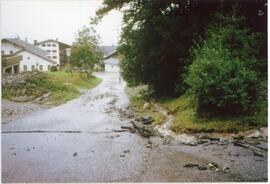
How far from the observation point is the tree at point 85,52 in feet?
134

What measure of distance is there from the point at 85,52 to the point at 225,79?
3151 centimetres

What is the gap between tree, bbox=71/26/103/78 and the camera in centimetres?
4084

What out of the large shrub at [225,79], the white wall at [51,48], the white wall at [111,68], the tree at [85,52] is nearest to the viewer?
the large shrub at [225,79]

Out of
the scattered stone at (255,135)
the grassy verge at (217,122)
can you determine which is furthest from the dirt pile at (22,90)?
the scattered stone at (255,135)

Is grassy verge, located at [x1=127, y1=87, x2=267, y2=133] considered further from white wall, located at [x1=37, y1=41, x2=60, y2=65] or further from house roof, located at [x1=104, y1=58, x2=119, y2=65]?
white wall, located at [x1=37, y1=41, x2=60, y2=65]

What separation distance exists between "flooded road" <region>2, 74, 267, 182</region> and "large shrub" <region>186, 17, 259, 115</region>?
2192 millimetres

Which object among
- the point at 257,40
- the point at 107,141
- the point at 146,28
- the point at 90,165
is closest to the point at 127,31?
the point at 146,28

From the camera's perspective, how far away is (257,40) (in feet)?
41.8

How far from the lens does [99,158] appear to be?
8.68m

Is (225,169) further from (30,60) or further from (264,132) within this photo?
(30,60)

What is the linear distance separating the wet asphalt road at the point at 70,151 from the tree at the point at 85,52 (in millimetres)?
26099

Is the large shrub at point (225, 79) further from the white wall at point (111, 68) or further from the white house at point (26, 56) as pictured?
the white wall at point (111, 68)

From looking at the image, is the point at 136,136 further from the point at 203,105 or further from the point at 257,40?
the point at 257,40

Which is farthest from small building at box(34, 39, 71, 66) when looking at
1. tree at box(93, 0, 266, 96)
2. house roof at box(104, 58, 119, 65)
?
tree at box(93, 0, 266, 96)
